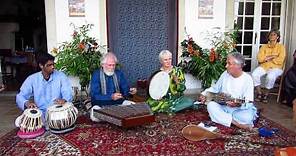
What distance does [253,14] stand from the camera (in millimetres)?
6430

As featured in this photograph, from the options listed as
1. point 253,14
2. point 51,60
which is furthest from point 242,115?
point 253,14

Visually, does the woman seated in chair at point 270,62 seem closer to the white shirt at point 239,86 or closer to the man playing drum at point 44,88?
the white shirt at point 239,86

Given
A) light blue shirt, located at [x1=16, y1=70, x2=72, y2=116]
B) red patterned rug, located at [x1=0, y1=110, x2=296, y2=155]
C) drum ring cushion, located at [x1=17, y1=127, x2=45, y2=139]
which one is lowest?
red patterned rug, located at [x1=0, y1=110, x2=296, y2=155]

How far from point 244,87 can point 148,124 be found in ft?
4.09

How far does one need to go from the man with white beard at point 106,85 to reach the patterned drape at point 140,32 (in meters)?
1.86

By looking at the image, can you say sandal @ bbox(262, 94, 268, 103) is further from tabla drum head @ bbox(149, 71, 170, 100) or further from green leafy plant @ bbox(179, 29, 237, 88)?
tabla drum head @ bbox(149, 71, 170, 100)

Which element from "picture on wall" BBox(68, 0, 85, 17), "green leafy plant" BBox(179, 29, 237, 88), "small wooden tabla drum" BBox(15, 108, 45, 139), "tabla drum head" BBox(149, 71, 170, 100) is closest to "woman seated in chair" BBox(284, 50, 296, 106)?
"green leafy plant" BBox(179, 29, 237, 88)

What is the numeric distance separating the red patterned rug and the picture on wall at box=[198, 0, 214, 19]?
274cm

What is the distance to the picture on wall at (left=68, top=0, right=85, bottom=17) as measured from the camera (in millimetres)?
5793


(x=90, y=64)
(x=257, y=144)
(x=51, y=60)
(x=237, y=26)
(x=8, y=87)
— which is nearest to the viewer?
(x=257, y=144)

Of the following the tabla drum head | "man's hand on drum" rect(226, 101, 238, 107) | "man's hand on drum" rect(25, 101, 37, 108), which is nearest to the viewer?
"man's hand on drum" rect(25, 101, 37, 108)

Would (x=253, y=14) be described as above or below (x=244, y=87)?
above

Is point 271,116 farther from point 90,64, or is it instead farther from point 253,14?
point 90,64

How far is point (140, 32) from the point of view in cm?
612
